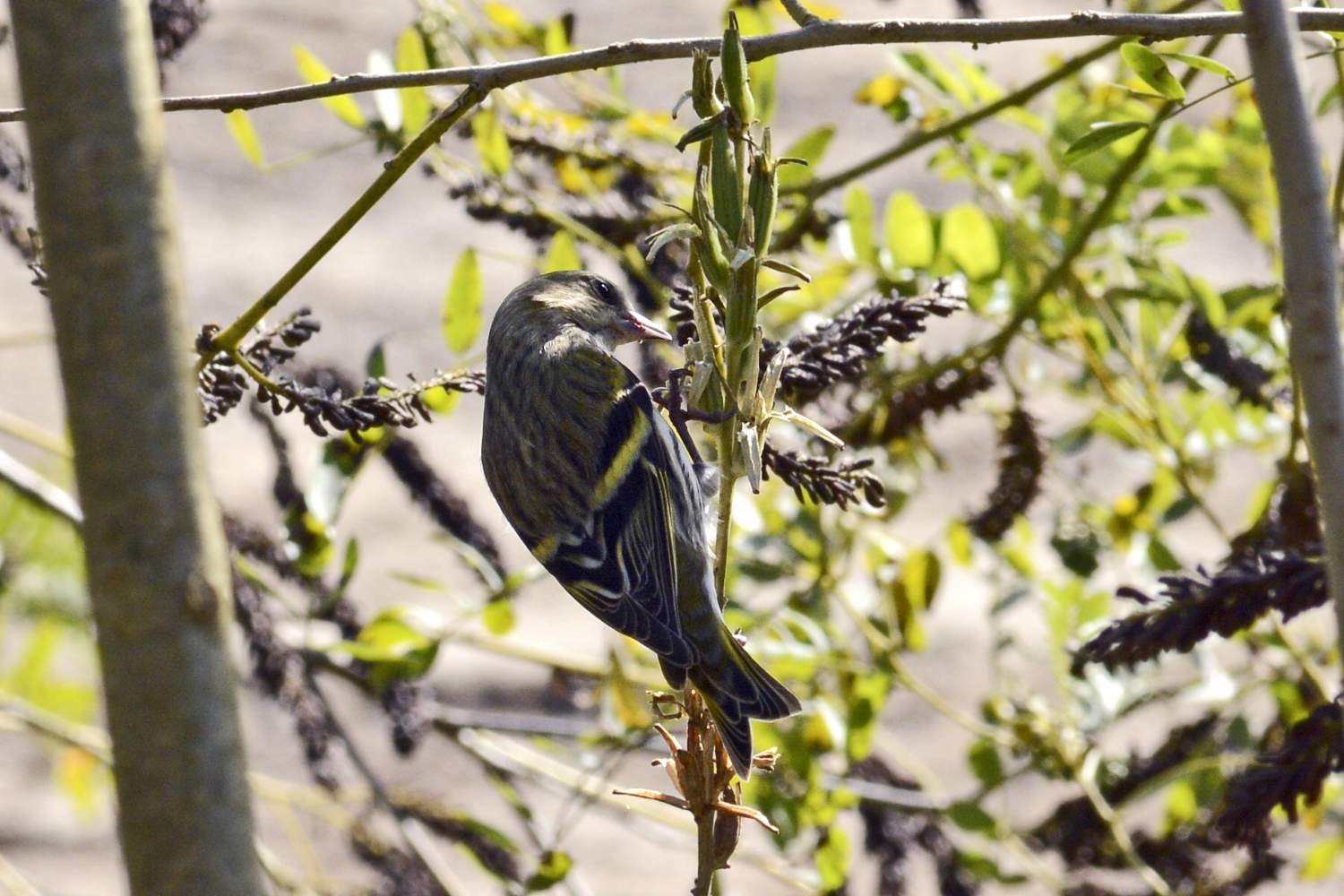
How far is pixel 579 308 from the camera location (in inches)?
101

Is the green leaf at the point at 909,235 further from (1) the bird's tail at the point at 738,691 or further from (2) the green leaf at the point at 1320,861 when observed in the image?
(2) the green leaf at the point at 1320,861

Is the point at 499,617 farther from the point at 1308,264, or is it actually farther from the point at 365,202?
the point at 1308,264

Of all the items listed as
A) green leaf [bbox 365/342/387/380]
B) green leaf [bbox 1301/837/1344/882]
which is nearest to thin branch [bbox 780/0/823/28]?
green leaf [bbox 365/342/387/380]

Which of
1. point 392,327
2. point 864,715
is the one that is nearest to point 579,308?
point 864,715

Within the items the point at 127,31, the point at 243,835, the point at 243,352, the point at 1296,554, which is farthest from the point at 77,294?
the point at 1296,554

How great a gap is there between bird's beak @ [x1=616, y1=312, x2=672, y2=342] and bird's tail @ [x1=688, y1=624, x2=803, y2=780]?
76 cm

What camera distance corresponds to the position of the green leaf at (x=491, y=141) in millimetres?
2148

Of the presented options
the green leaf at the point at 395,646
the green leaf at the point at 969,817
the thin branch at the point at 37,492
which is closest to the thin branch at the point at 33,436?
the thin branch at the point at 37,492

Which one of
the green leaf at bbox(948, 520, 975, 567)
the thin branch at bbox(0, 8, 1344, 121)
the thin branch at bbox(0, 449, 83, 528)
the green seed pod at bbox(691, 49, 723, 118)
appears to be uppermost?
the thin branch at bbox(0, 8, 1344, 121)

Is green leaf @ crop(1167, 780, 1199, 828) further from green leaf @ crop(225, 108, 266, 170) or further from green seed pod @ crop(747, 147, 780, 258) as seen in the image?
green seed pod @ crop(747, 147, 780, 258)

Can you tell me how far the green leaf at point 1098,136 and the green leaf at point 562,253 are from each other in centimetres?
81

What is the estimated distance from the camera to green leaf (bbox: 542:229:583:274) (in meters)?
2.05

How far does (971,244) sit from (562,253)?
59 centimetres

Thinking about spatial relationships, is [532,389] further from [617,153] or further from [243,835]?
[243,835]
